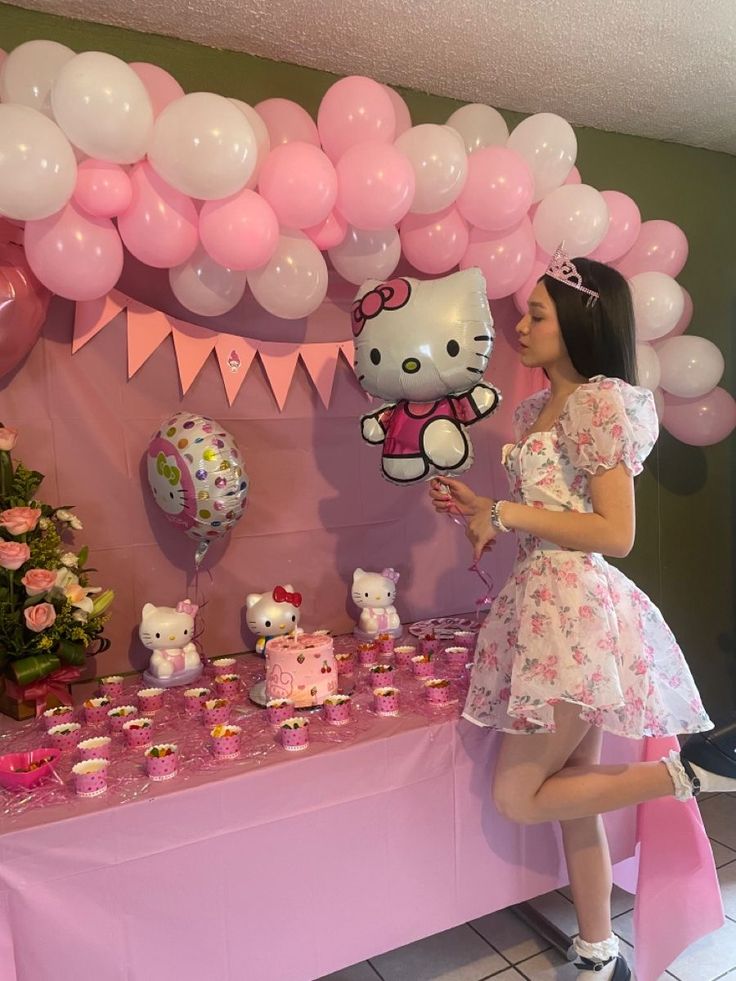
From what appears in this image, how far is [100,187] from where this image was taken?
5.23 ft

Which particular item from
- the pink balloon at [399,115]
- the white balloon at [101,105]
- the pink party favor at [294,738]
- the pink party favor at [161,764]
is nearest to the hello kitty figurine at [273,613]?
the pink party favor at [294,738]

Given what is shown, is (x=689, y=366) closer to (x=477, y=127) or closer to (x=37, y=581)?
(x=477, y=127)

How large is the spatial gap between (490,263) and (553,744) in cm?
120

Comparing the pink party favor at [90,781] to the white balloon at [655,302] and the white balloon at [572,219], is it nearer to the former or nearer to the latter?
the white balloon at [572,219]

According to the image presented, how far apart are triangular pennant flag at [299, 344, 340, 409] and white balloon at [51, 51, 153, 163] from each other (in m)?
0.76

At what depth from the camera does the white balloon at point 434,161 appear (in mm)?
1796

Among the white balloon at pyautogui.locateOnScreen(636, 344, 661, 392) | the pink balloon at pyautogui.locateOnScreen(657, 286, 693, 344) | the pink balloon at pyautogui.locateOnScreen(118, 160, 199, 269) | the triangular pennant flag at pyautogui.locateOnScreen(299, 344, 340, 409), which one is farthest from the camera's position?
the pink balloon at pyautogui.locateOnScreen(657, 286, 693, 344)

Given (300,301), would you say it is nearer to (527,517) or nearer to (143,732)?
(527,517)

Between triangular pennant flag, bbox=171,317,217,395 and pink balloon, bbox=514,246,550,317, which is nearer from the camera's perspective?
triangular pennant flag, bbox=171,317,217,395

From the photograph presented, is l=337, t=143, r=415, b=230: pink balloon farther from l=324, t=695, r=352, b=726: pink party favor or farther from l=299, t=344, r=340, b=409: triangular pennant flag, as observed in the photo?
l=324, t=695, r=352, b=726: pink party favor

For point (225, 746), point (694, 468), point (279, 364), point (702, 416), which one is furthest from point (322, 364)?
point (694, 468)

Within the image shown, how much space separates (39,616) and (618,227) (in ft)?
5.98

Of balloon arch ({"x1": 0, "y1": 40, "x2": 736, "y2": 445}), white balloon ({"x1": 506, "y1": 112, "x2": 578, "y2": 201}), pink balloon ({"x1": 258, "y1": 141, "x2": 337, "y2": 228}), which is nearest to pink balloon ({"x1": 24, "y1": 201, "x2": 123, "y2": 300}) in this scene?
balloon arch ({"x1": 0, "y1": 40, "x2": 736, "y2": 445})

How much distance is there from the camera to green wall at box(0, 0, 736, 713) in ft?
9.29
